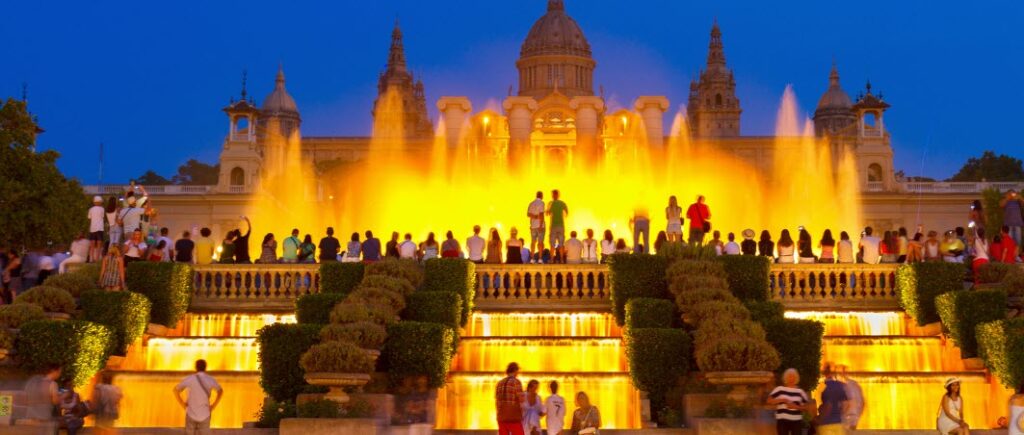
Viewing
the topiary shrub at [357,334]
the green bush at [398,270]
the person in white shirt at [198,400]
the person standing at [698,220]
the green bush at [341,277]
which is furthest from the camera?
the person standing at [698,220]

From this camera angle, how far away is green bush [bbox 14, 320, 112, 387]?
21.3 metres

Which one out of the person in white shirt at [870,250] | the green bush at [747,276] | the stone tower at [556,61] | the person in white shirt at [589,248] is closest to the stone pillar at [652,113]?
the person in white shirt at [589,248]

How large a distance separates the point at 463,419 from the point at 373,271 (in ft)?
14.0

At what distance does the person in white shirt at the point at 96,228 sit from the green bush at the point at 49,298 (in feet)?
14.4

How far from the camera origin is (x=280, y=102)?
133 m

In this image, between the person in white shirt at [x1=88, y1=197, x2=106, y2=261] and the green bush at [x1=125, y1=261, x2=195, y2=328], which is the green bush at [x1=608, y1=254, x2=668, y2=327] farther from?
the person in white shirt at [x1=88, y1=197, x2=106, y2=261]

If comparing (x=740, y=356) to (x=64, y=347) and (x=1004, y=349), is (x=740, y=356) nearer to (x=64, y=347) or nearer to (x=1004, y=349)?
(x=1004, y=349)

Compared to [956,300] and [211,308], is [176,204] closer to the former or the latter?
[211,308]

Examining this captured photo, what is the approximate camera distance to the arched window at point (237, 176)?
104 metres

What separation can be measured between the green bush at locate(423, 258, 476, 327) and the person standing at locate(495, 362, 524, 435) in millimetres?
8173

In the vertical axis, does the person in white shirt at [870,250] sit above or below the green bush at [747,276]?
above

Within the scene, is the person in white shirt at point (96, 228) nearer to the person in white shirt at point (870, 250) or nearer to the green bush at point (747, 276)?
the green bush at point (747, 276)

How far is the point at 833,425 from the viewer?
1736 centimetres

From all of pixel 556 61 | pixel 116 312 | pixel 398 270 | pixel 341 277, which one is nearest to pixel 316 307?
pixel 398 270
